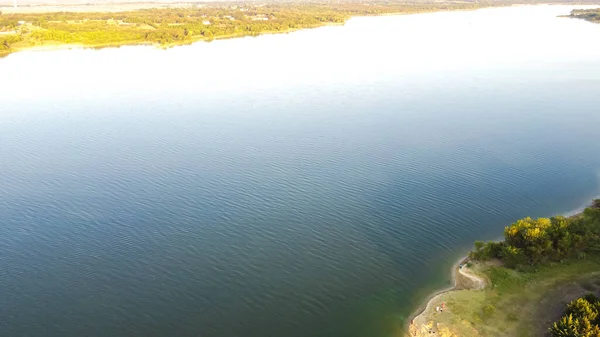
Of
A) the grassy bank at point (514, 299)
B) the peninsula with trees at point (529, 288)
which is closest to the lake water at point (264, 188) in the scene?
the peninsula with trees at point (529, 288)

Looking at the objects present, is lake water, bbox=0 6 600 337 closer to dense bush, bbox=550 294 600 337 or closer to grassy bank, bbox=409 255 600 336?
grassy bank, bbox=409 255 600 336

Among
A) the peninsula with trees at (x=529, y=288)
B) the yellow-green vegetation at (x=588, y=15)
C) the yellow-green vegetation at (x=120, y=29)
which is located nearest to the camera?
the peninsula with trees at (x=529, y=288)

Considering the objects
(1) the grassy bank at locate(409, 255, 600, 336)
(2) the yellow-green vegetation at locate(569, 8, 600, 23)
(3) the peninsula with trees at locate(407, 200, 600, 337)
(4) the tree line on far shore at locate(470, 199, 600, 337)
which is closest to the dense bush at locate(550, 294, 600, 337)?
(3) the peninsula with trees at locate(407, 200, 600, 337)

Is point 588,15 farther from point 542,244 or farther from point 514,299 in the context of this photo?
point 514,299

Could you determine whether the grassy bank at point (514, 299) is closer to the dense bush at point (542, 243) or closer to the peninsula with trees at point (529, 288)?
the peninsula with trees at point (529, 288)

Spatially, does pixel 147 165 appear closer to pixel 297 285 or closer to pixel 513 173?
A: pixel 297 285

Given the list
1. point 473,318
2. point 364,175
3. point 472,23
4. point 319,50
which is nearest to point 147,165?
point 364,175
